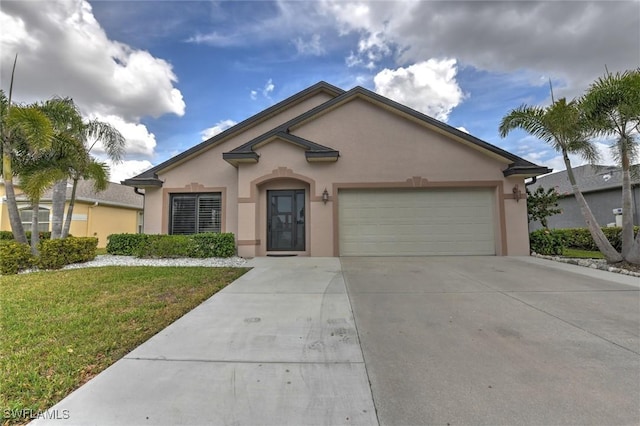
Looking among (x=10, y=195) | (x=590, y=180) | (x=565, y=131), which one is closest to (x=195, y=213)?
(x=10, y=195)

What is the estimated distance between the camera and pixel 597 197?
15.9 meters

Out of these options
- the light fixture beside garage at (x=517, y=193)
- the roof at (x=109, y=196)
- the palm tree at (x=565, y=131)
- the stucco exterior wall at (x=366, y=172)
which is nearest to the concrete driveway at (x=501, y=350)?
the palm tree at (x=565, y=131)

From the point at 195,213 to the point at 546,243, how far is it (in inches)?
521

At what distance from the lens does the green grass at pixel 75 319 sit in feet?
8.51

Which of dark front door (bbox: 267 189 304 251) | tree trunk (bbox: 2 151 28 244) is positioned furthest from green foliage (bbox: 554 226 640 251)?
tree trunk (bbox: 2 151 28 244)

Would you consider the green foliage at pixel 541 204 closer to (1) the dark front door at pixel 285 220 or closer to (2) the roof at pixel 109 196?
(1) the dark front door at pixel 285 220

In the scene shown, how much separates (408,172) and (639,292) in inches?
255

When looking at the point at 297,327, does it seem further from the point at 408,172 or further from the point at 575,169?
the point at 575,169

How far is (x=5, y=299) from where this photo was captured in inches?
202

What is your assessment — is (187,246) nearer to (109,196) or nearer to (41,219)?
(41,219)

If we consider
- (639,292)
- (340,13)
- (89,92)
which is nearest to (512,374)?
(639,292)

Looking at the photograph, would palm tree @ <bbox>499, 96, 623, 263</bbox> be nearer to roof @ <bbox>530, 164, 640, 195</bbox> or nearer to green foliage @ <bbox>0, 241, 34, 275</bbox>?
roof @ <bbox>530, 164, 640, 195</bbox>

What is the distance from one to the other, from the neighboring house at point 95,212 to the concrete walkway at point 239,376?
1655cm

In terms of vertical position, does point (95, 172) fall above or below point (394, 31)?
below
